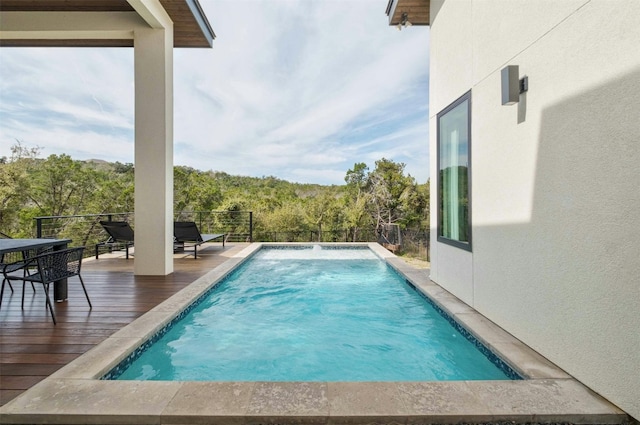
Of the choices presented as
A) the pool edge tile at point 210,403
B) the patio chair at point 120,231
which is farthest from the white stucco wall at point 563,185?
Answer: the patio chair at point 120,231

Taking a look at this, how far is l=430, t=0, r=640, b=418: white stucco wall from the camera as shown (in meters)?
1.81

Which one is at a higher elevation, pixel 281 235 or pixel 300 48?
pixel 300 48

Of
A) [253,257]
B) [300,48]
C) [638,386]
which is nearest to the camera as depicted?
[638,386]

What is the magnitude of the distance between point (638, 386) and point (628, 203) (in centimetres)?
95

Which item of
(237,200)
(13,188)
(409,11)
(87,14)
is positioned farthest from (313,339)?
(13,188)

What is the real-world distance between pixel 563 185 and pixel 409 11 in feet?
13.4

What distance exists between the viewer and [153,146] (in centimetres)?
512

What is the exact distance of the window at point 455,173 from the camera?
3.83 meters

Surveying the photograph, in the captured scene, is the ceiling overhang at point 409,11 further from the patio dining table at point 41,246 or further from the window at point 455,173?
the patio dining table at point 41,246

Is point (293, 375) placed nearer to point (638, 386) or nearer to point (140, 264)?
point (638, 386)

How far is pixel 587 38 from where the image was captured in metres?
2.07

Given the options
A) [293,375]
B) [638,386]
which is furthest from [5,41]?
[638,386]

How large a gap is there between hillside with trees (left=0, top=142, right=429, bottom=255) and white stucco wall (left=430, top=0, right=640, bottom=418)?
813 cm

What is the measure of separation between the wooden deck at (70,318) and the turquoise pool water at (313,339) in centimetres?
47
